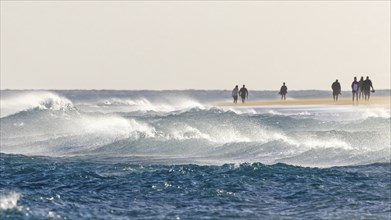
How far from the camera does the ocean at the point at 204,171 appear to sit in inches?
712

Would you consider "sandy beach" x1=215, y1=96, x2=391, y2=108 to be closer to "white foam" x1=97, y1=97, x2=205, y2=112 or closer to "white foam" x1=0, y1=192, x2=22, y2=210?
"white foam" x1=97, y1=97, x2=205, y2=112

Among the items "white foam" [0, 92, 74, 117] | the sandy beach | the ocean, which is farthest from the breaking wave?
the sandy beach

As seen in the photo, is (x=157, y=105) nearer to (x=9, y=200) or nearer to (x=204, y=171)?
(x=204, y=171)

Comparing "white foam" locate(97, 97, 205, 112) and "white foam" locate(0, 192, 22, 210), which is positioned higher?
"white foam" locate(0, 192, 22, 210)

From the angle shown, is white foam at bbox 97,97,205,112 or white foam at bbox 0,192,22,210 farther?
white foam at bbox 97,97,205,112

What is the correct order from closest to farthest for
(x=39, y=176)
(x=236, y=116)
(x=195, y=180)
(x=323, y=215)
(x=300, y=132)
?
(x=323, y=215)
(x=195, y=180)
(x=39, y=176)
(x=300, y=132)
(x=236, y=116)

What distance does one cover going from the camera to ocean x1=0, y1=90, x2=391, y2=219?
18.1 meters

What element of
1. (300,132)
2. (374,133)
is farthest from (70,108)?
(374,133)

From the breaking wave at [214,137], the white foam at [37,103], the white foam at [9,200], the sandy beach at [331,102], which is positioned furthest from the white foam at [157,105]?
the white foam at [9,200]

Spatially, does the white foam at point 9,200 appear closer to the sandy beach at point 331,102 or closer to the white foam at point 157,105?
the sandy beach at point 331,102

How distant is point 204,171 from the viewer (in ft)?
76.8

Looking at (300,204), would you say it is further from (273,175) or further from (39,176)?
(39,176)

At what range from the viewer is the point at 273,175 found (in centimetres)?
2256

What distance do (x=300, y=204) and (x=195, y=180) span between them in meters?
3.77
